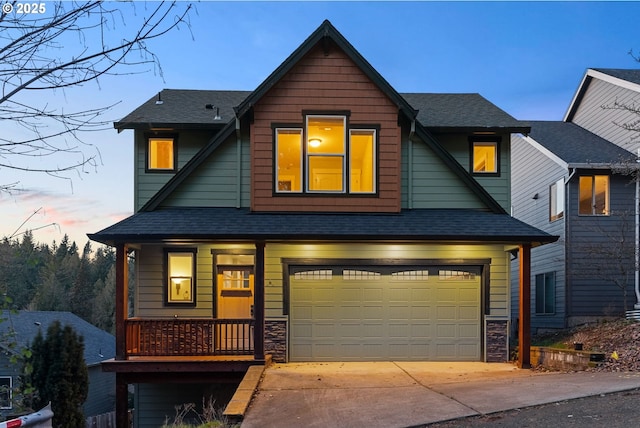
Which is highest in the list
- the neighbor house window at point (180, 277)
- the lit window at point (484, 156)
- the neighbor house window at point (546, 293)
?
the lit window at point (484, 156)

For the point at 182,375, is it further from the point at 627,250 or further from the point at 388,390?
the point at 627,250

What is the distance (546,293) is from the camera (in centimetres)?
1862

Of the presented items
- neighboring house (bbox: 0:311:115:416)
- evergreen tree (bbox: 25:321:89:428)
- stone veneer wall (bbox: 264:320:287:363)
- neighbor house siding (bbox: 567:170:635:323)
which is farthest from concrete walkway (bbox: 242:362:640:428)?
neighboring house (bbox: 0:311:115:416)

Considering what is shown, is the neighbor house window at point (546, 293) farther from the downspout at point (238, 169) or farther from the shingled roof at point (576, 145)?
the downspout at point (238, 169)

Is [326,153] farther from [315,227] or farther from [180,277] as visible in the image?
[180,277]

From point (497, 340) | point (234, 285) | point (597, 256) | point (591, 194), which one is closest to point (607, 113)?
point (591, 194)

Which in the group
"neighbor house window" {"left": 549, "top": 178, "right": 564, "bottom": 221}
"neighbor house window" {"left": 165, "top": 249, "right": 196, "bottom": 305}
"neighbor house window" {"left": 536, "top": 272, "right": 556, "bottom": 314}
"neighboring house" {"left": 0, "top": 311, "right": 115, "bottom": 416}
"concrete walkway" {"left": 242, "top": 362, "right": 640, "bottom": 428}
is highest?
"neighbor house window" {"left": 549, "top": 178, "right": 564, "bottom": 221}

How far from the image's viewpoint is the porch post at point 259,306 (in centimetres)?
1169

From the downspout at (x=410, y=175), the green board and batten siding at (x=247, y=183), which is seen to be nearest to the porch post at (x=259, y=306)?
the green board and batten siding at (x=247, y=183)

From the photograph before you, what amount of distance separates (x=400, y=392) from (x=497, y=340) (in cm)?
500

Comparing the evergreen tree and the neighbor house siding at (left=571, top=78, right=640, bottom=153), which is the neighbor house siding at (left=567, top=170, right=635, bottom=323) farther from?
the evergreen tree

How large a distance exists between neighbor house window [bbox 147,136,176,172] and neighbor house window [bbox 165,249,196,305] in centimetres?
215

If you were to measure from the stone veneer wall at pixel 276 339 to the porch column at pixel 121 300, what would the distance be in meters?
3.01

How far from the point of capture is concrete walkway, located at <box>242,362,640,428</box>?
24.1 ft
